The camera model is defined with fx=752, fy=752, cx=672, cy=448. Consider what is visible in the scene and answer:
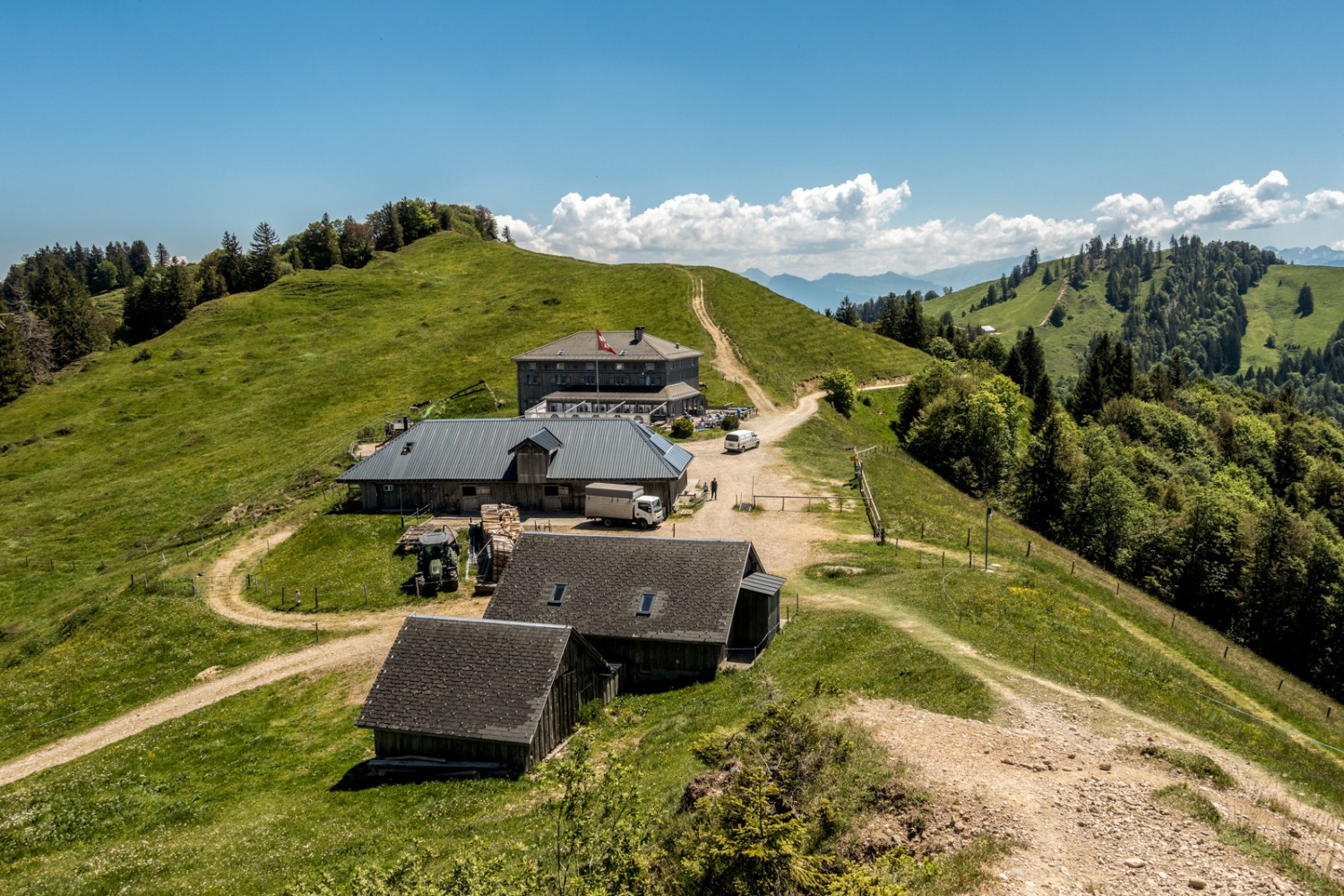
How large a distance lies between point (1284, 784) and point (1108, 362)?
124 metres

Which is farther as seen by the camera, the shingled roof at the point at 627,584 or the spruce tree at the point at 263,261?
the spruce tree at the point at 263,261

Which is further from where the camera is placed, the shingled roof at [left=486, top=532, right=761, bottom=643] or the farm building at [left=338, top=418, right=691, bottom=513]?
the farm building at [left=338, top=418, right=691, bottom=513]

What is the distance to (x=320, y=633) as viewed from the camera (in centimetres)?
4228

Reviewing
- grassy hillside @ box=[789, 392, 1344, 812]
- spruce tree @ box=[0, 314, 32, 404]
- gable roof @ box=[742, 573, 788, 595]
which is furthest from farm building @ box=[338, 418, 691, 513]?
spruce tree @ box=[0, 314, 32, 404]

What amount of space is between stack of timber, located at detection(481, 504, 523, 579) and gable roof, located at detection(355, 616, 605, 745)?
1607 centimetres

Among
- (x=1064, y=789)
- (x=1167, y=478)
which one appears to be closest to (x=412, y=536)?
(x=1064, y=789)

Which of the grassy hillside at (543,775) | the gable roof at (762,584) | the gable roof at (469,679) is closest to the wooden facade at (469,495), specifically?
the grassy hillside at (543,775)

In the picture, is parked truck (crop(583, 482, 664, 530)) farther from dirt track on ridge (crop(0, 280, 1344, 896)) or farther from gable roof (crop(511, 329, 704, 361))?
gable roof (crop(511, 329, 704, 361))

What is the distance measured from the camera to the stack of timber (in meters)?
47.1

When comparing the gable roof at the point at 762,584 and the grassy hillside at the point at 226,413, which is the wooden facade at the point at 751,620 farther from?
the grassy hillside at the point at 226,413

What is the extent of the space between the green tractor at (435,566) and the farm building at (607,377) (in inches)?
1743

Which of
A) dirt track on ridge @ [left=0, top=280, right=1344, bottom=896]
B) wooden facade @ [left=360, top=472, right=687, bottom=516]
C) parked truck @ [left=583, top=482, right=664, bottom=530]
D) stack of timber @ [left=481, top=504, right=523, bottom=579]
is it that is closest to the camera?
dirt track on ridge @ [left=0, top=280, right=1344, bottom=896]

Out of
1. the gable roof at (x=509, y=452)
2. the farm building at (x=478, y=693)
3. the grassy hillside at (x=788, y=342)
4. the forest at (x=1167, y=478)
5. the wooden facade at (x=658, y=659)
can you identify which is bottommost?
the forest at (x=1167, y=478)

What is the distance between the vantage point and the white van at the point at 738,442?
74.7 metres
